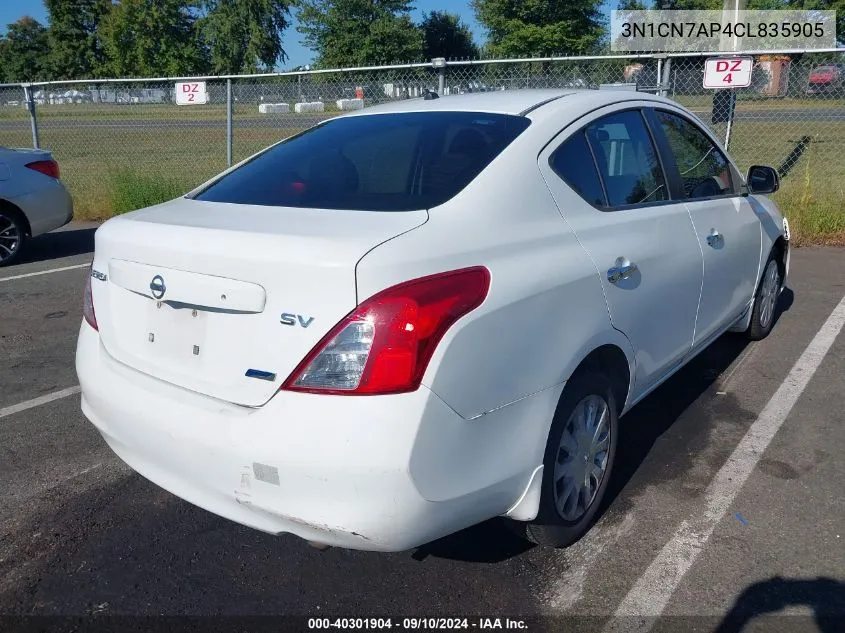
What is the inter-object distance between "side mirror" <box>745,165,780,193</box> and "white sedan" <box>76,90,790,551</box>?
1450 millimetres

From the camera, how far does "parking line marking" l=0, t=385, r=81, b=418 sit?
13.8 ft

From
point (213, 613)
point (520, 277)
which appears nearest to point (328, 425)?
point (520, 277)

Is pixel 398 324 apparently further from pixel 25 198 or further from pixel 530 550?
pixel 25 198

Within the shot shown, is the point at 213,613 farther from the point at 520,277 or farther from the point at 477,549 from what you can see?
the point at 520,277

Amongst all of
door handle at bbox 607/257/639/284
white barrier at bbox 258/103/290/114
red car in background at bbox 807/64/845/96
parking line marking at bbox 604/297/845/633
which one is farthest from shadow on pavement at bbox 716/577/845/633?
white barrier at bbox 258/103/290/114

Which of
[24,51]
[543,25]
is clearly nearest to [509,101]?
[543,25]

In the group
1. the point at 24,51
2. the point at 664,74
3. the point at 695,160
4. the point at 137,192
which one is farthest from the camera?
the point at 24,51

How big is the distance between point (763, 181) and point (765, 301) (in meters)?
1.02

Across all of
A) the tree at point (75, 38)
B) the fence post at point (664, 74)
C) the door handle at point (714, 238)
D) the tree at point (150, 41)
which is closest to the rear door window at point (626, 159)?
the door handle at point (714, 238)

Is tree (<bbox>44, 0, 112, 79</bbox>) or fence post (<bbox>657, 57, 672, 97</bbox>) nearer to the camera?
fence post (<bbox>657, 57, 672, 97</bbox>)

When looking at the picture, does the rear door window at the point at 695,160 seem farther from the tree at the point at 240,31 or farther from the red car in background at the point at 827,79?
the tree at the point at 240,31

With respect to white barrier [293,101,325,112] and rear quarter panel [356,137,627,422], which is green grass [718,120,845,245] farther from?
rear quarter panel [356,137,627,422]

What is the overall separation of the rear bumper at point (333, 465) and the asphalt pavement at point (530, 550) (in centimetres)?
45

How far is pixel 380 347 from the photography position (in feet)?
6.83
